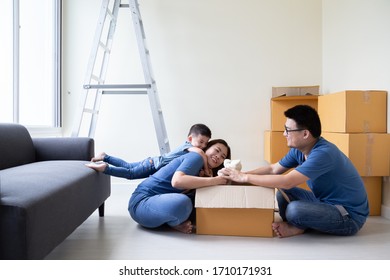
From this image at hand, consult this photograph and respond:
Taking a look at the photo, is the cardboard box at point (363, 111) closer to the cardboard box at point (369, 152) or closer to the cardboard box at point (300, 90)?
the cardboard box at point (369, 152)

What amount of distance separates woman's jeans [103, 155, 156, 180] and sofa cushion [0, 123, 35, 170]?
556 mm

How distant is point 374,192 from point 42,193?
2.34 m

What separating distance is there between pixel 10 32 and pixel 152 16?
139cm

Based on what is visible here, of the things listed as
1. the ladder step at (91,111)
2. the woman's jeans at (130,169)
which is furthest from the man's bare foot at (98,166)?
the ladder step at (91,111)

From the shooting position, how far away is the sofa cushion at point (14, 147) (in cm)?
218

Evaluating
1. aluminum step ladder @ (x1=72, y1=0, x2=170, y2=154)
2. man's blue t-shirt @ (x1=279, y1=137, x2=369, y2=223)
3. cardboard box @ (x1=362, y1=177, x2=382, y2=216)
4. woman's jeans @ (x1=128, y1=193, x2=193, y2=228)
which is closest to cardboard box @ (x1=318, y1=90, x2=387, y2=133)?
cardboard box @ (x1=362, y1=177, x2=382, y2=216)

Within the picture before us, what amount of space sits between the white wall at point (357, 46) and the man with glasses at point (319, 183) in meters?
0.67

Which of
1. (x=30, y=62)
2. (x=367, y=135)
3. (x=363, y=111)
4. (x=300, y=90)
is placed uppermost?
(x=30, y=62)

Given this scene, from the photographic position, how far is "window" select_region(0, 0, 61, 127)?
2955mm

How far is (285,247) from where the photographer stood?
187 cm

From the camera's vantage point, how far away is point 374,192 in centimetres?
256

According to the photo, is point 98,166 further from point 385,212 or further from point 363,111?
point 385,212

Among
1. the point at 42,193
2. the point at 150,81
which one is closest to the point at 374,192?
the point at 150,81

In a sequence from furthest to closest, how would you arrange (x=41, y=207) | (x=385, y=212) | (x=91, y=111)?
1. (x=91, y=111)
2. (x=385, y=212)
3. (x=41, y=207)
